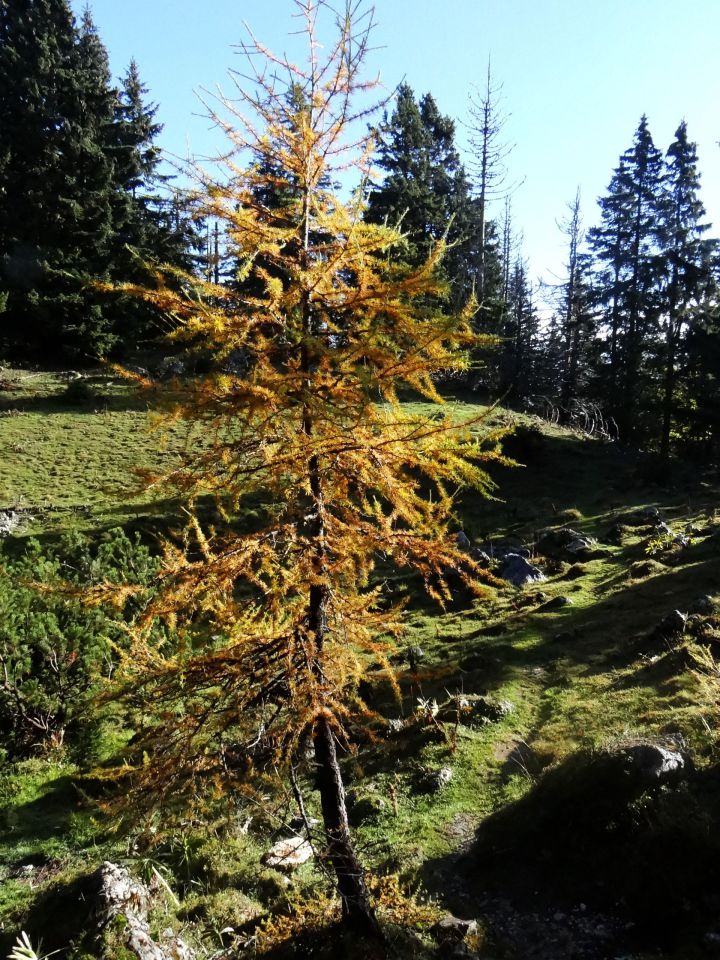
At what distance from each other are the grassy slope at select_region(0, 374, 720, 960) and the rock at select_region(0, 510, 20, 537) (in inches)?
25.0

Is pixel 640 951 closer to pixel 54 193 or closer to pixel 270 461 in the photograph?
pixel 270 461

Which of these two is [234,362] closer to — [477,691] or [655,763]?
[477,691]

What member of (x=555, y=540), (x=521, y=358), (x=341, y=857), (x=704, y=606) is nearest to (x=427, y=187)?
(x=521, y=358)

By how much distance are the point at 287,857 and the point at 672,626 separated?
25.1 feet

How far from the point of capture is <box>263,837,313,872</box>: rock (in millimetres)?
6934

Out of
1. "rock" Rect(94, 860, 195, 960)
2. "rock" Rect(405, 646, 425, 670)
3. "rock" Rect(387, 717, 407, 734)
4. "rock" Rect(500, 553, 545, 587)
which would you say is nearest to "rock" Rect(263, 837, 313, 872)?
"rock" Rect(94, 860, 195, 960)

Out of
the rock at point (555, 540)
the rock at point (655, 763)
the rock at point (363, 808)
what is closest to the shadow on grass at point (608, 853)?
the rock at point (655, 763)

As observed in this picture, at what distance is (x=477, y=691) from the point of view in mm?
10297

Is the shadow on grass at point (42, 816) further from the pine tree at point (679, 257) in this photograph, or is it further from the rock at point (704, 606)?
the pine tree at point (679, 257)

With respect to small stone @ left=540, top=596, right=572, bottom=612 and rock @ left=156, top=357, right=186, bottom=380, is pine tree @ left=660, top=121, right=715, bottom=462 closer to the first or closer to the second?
small stone @ left=540, top=596, right=572, bottom=612

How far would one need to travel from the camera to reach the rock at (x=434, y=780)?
26.4 feet

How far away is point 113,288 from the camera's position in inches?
163

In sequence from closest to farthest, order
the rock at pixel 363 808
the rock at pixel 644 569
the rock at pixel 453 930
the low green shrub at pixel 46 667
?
the rock at pixel 453 930 → the rock at pixel 363 808 → the low green shrub at pixel 46 667 → the rock at pixel 644 569

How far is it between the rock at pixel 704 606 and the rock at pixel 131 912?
9831 mm
